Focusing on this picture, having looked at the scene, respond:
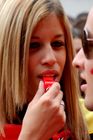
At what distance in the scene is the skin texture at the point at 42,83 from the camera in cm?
168

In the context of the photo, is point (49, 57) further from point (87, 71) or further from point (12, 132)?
point (12, 132)

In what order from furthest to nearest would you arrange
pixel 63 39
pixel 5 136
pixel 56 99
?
pixel 63 39 < pixel 5 136 < pixel 56 99

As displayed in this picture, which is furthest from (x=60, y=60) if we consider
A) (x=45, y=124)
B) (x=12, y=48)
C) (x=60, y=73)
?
(x=45, y=124)

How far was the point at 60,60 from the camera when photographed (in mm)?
1899

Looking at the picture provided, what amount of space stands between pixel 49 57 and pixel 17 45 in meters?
0.14

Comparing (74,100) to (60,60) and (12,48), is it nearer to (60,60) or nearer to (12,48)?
(60,60)

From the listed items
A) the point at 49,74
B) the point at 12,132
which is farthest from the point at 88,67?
the point at 12,132

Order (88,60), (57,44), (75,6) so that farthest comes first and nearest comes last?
(75,6) < (57,44) < (88,60)

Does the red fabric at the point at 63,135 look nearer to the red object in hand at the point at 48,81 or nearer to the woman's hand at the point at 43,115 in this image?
the woman's hand at the point at 43,115

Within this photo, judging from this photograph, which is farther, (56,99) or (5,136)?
(5,136)

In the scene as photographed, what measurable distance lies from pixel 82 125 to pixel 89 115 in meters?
0.05

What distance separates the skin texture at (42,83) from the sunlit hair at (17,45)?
33 mm

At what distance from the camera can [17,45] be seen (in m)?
1.87

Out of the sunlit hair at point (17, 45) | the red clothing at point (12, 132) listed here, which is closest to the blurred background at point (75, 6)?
the sunlit hair at point (17, 45)
